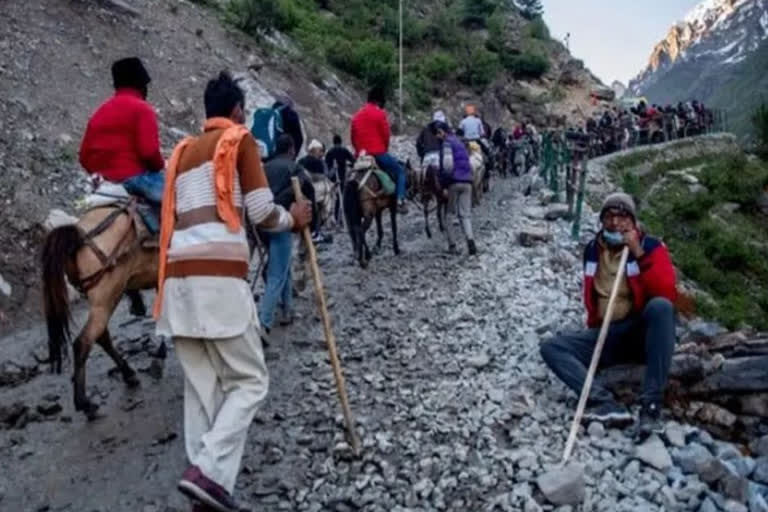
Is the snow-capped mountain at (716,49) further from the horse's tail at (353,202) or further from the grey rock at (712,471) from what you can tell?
the grey rock at (712,471)

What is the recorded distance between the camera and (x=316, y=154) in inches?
437

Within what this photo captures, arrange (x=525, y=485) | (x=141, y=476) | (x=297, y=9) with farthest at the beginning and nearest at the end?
(x=297, y=9), (x=141, y=476), (x=525, y=485)

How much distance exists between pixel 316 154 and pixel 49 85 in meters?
5.65

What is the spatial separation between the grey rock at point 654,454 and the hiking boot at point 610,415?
230 mm


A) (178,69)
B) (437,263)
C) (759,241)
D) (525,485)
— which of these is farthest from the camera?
(759,241)

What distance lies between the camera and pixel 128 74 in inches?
221

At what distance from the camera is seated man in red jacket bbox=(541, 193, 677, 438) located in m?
4.95

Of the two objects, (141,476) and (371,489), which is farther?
(141,476)

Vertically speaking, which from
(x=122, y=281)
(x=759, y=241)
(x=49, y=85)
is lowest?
(x=759, y=241)

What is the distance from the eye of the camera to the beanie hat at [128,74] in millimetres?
5609

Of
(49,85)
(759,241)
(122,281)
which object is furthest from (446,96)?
(122,281)

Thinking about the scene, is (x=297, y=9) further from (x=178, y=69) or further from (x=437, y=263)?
(x=437, y=263)

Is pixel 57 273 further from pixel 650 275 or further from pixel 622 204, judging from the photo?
pixel 650 275

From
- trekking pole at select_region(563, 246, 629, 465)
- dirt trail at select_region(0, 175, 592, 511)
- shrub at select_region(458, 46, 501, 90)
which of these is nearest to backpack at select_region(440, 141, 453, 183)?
dirt trail at select_region(0, 175, 592, 511)
